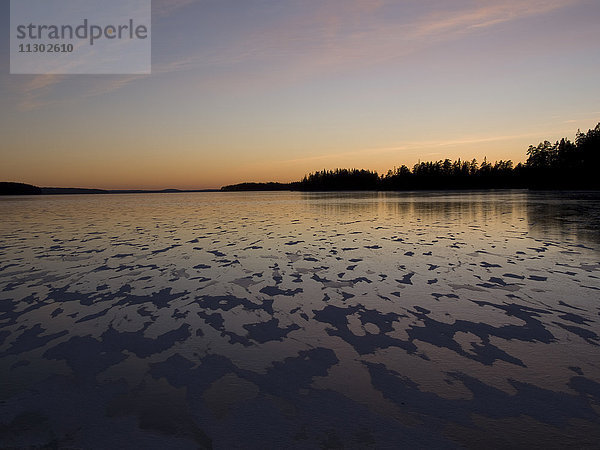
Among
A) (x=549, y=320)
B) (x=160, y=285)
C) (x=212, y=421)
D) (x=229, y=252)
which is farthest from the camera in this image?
(x=229, y=252)

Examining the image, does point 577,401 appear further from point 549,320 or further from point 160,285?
point 160,285

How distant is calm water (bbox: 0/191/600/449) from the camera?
4.16m

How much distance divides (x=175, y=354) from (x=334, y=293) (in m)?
4.64

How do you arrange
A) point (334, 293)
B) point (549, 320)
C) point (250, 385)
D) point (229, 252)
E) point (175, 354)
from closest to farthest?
point (250, 385) → point (175, 354) → point (549, 320) → point (334, 293) → point (229, 252)

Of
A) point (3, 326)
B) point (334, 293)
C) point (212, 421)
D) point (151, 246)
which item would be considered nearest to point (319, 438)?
point (212, 421)

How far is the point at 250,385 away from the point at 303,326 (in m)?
2.34

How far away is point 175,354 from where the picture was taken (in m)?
6.16

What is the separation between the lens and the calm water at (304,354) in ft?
13.7

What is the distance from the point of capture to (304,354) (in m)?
6.12

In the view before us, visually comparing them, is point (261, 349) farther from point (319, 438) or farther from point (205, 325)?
point (319, 438)

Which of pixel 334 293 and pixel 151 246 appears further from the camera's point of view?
pixel 151 246

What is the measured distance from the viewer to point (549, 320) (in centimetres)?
720

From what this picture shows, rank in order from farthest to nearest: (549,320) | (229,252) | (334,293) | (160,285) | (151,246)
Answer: (151,246) < (229,252) < (160,285) < (334,293) < (549,320)

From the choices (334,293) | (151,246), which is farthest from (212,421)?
(151,246)
